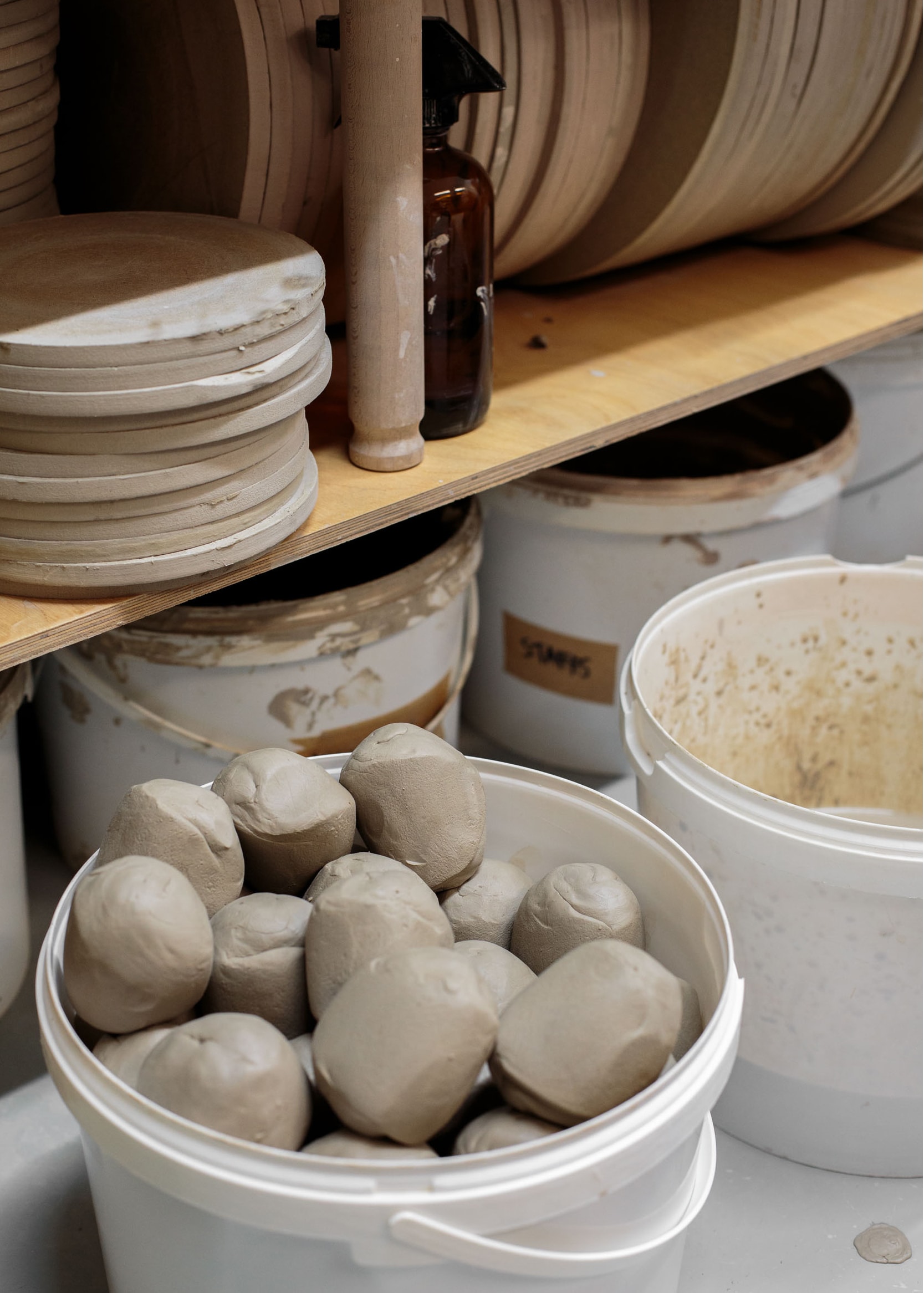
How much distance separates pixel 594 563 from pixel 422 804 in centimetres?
79

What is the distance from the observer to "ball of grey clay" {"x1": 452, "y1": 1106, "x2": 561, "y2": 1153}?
2.83 ft

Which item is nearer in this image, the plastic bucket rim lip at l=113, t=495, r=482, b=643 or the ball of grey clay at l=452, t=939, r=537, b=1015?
the ball of grey clay at l=452, t=939, r=537, b=1015

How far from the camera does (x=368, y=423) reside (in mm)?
1340

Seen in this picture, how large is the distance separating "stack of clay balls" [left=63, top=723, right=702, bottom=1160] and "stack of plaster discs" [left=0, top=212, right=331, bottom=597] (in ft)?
0.73

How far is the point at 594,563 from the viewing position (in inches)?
70.0

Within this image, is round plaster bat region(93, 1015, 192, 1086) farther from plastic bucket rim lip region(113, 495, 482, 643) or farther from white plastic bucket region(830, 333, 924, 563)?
white plastic bucket region(830, 333, 924, 563)

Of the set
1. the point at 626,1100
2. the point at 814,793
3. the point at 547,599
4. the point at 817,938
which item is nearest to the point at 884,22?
the point at 547,599

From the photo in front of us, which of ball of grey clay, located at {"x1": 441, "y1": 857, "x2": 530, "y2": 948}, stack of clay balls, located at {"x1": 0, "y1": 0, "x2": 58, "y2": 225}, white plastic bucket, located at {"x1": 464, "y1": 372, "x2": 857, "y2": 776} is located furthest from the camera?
white plastic bucket, located at {"x1": 464, "y1": 372, "x2": 857, "y2": 776}

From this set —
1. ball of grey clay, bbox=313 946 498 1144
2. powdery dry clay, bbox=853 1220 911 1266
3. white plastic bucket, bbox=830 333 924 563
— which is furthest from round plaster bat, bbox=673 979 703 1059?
white plastic bucket, bbox=830 333 924 563

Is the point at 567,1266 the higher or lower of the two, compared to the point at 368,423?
lower

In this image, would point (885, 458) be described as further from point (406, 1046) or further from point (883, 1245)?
point (406, 1046)

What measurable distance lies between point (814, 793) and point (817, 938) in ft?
1.86

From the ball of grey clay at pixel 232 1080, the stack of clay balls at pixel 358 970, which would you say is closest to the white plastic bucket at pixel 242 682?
the stack of clay balls at pixel 358 970

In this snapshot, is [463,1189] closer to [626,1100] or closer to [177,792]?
[626,1100]
